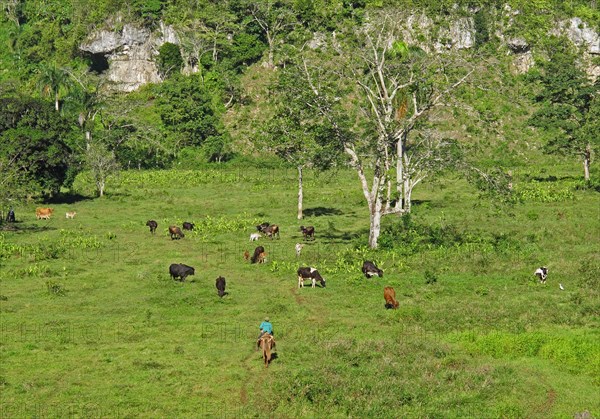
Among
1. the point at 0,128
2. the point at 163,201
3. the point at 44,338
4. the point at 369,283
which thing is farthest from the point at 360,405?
the point at 0,128

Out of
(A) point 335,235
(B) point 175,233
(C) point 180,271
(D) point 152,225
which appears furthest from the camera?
(D) point 152,225

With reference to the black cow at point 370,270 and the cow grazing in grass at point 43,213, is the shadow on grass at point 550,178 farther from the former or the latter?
the cow grazing in grass at point 43,213

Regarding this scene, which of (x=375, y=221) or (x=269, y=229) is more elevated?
(x=375, y=221)

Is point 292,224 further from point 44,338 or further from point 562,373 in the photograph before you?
point 562,373

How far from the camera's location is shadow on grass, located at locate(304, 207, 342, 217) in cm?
6432

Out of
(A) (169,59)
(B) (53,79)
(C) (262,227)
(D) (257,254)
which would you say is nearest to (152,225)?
(C) (262,227)

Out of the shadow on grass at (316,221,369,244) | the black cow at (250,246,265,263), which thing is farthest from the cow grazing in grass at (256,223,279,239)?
the black cow at (250,246,265,263)

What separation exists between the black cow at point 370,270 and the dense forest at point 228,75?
2742 cm

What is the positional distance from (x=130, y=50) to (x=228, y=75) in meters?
20.6

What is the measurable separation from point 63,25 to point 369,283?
10937 centimetres

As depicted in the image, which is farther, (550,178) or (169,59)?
(169,59)

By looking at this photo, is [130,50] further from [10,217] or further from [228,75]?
[10,217]

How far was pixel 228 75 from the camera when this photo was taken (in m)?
116

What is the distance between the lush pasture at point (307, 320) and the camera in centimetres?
2480
